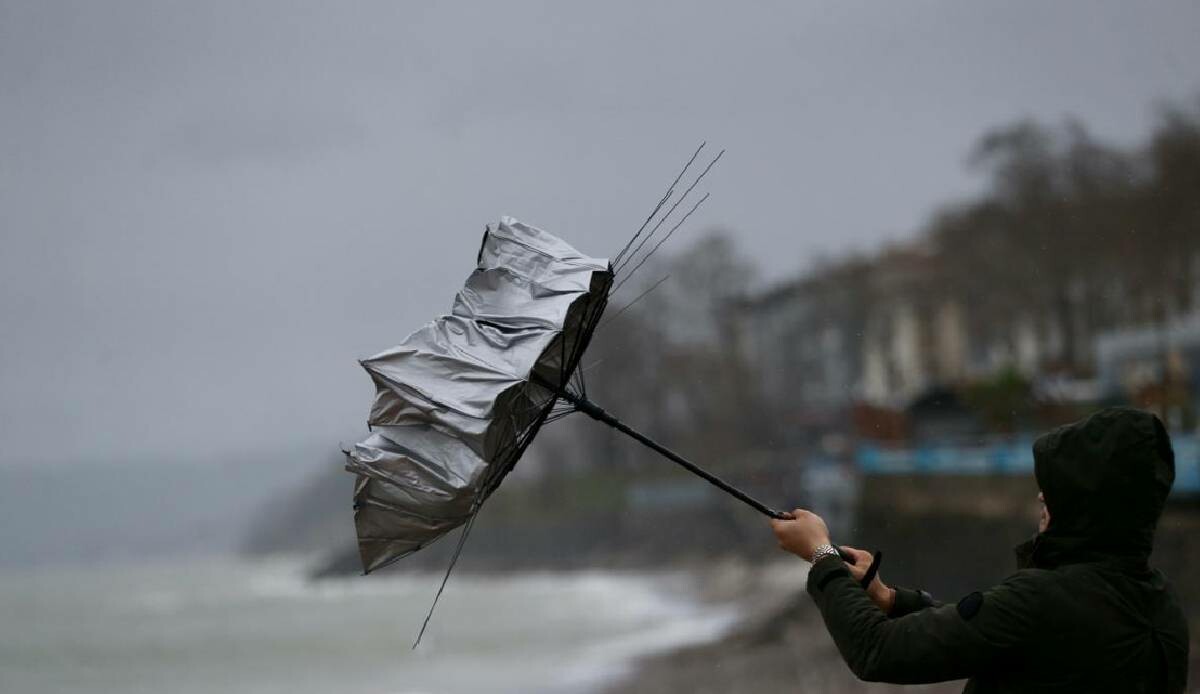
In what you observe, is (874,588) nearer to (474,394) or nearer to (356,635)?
(474,394)

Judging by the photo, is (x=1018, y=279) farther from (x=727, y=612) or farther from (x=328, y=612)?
(x=328, y=612)

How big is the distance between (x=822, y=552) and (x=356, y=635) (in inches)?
1809

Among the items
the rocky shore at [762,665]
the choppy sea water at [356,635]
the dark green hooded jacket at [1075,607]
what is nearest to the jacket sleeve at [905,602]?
the dark green hooded jacket at [1075,607]

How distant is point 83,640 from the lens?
50.9 m

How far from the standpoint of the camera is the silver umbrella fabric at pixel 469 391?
3297 millimetres

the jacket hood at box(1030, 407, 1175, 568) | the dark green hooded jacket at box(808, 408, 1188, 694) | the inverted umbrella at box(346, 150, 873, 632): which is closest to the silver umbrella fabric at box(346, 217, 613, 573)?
the inverted umbrella at box(346, 150, 873, 632)

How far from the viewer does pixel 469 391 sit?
130 inches

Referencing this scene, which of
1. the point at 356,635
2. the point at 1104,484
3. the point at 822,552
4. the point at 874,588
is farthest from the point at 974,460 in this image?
the point at 1104,484

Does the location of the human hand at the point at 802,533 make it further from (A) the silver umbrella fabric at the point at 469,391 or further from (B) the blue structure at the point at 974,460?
(B) the blue structure at the point at 974,460

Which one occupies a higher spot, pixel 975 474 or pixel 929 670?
pixel 975 474

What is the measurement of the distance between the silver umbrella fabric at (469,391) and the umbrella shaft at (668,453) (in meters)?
0.06

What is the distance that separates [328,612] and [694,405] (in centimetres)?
2469

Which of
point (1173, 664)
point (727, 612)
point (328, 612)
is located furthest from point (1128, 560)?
point (328, 612)

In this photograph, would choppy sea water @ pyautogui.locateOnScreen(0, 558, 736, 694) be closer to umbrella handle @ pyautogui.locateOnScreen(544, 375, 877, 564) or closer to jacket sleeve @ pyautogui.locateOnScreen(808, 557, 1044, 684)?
umbrella handle @ pyautogui.locateOnScreen(544, 375, 877, 564)
